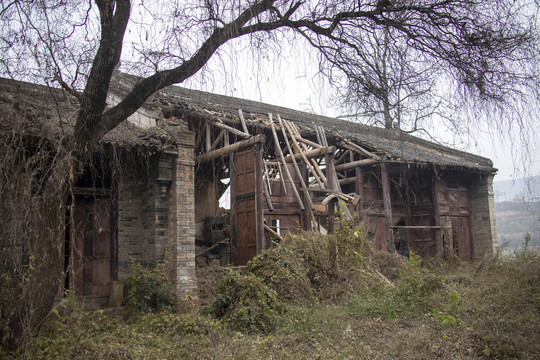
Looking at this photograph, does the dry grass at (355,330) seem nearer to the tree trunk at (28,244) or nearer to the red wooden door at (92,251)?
the tree trunk at (28,244)

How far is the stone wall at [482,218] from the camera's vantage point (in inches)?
Answer: 664

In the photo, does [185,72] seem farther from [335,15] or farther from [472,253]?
[472,253]

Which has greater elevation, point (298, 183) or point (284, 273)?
point (298, 183)

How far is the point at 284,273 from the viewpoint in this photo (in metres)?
8.47

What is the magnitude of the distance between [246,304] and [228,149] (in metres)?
4.85

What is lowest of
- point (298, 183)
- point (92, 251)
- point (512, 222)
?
point (512, 222)

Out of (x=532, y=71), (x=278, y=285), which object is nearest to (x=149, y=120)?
(x=278, y=285)

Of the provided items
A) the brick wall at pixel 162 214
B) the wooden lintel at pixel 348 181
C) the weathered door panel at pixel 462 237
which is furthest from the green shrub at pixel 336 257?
the weathered door panel at pixel 462 237

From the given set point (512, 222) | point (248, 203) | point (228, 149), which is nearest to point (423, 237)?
point (248, 203)

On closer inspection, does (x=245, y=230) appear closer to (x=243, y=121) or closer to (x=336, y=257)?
(x=336, y=257)

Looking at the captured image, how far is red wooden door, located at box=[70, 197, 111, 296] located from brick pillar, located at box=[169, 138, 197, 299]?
4.21ft

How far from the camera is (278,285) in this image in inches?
326

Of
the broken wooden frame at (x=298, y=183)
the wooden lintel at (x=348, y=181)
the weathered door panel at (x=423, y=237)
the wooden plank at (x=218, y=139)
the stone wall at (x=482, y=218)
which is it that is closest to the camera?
the broken wooden frame at (x=298, y=183)

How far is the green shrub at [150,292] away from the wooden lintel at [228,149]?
3.79 m
